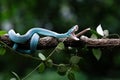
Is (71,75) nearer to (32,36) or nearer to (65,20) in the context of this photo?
(32,36)

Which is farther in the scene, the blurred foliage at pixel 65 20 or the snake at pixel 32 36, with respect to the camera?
the blurred foliage at pixel 65 20

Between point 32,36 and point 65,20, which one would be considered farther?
point 65,20

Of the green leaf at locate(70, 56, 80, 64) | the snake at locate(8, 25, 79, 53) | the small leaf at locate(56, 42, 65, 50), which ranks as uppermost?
the snake at locate(8, 25, 79, 53)

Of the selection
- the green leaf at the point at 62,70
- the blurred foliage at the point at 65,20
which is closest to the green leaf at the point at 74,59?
the green leaf at the point at 62,70

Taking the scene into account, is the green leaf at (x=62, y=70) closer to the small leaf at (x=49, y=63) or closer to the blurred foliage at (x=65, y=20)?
the small leaf at (x=49, y=63)

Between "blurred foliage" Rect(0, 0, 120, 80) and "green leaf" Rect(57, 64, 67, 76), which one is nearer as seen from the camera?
"green leaf" Rect(57, 64, 67, 76)

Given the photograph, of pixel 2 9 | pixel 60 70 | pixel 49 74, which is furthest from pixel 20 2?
pixel 60 70

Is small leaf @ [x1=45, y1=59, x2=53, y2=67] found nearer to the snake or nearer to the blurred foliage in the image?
the snake

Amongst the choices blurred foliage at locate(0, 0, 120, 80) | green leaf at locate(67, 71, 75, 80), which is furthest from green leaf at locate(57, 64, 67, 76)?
blurred foliage at locate(0, 0, 120, 80)

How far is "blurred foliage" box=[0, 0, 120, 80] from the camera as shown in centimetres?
305

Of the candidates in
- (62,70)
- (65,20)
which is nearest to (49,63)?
(62,70)

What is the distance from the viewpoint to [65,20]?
3273 millimetres

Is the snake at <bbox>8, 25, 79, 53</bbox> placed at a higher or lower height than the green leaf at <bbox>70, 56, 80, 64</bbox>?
higher

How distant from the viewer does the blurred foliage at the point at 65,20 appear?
3.05 metres
